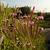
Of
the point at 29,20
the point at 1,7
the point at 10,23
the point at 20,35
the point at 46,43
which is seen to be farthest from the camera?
the point at 1,7

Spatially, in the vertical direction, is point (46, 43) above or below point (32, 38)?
below

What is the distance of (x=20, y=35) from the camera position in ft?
8.91

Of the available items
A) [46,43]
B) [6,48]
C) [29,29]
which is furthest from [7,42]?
[46,43]

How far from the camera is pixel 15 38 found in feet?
8.82

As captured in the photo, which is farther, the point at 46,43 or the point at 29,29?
the point at 46,43

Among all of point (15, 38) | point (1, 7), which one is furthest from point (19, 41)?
point (1, 7)

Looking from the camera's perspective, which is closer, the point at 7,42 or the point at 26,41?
the point at 26,41

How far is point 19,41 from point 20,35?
8 centimetres

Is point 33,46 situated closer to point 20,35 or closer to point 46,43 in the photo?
point 20,35

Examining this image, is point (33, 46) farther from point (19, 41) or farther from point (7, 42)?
point (7, 42)

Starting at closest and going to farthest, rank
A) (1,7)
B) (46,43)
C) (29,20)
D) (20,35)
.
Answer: (29,20) < (20,35) < (46,43) < (1,7)

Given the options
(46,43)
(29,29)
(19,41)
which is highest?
(29,29)

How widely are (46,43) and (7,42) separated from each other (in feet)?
2.64

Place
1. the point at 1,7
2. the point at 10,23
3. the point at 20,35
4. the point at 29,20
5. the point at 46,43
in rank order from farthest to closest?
the point at 1,7 → the point at 46,43 → the point at 10,23 → the point at 20,35 → the point at 29,20
